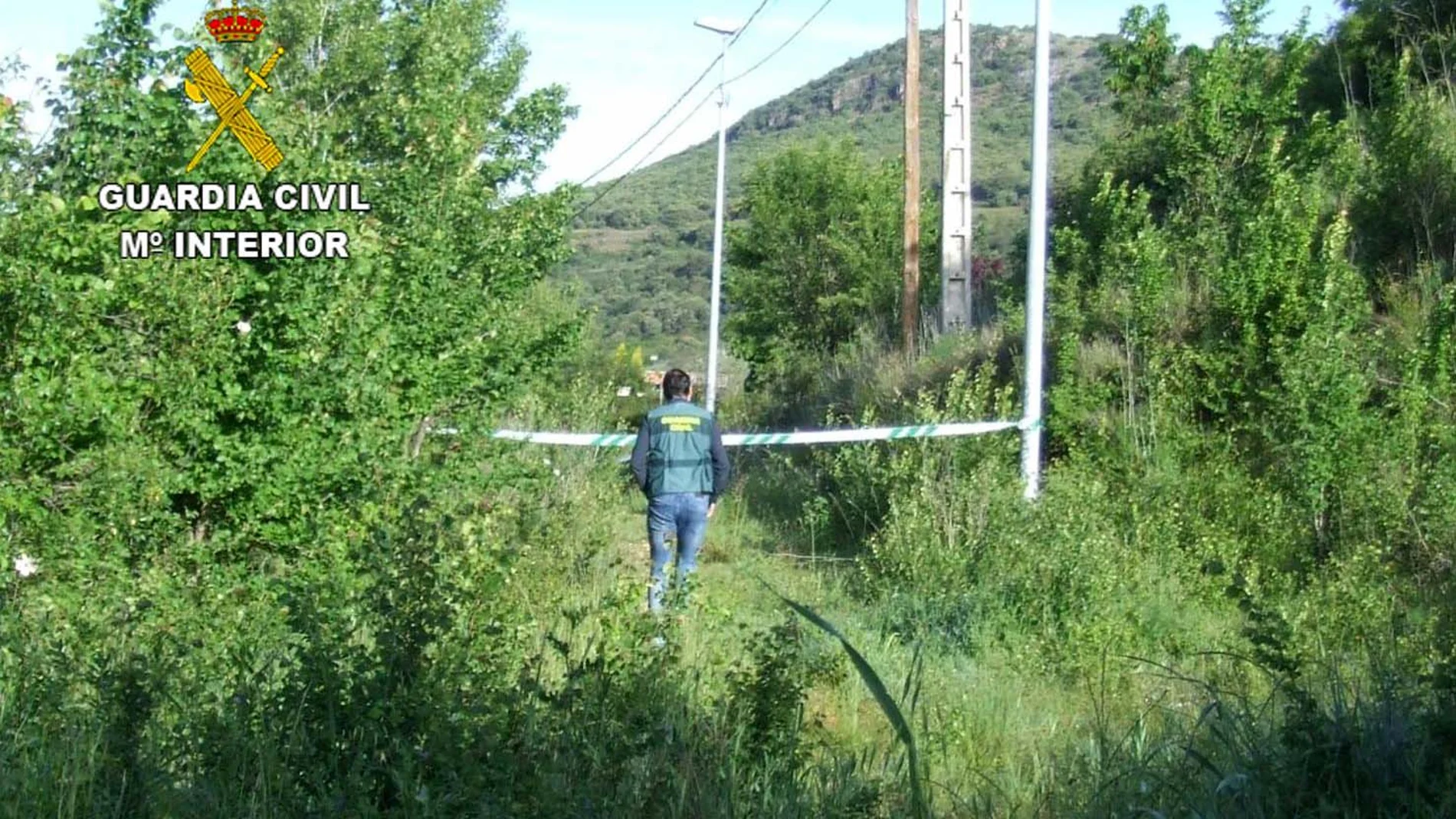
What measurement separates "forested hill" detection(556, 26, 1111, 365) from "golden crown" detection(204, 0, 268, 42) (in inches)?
1593

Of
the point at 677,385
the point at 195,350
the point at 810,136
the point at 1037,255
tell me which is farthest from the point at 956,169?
the point at 810,136

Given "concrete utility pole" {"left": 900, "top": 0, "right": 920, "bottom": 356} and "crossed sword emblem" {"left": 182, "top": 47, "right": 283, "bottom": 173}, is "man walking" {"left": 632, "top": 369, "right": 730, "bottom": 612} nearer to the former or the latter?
"crossed sword emblem" {"left": 182, "top": 47, "right": 283, "bottom": 173}

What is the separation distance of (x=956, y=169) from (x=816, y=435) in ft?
19.0

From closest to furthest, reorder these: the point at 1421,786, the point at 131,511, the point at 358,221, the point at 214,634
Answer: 1. the point at 1421,786
2. the point at 214,634
3. the point at 131,511
4. the point at 358,221

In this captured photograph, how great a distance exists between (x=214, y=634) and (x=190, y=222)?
3.28 metres

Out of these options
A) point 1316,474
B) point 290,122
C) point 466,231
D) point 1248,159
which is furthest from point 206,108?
point 1248,159

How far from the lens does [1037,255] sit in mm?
11695

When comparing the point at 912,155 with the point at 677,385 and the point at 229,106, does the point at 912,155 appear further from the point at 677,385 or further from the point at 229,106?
the point at 229,106

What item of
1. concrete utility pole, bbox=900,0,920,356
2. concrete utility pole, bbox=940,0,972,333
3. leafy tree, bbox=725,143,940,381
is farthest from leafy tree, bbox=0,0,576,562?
leafy tree, bbox=725,143,940,381

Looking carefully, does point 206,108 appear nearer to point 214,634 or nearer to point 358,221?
point 358,221

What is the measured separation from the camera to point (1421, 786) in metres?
4.54

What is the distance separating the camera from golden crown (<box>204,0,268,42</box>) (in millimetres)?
10125

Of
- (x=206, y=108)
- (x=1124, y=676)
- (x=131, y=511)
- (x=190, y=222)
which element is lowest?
(x=1124, y=676)

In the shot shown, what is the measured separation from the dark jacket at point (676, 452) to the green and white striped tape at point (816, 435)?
2.41 metres
